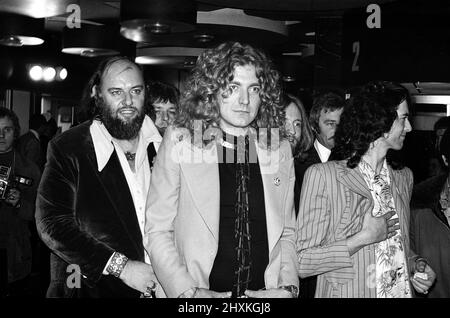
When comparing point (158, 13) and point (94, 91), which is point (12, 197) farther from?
point (158, 13)

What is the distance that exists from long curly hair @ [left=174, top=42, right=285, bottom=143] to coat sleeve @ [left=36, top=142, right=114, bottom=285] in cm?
57

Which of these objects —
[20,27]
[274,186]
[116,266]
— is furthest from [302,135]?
[20,27]

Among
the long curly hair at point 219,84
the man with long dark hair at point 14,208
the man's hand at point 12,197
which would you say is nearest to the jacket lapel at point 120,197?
the long curly hair at point 219,84

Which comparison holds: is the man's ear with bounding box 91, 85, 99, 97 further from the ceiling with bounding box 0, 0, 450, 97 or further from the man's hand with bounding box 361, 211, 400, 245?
the ceiling with bounding box 0, 0, 450, 97

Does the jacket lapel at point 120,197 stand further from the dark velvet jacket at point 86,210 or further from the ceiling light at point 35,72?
the ceiling light at point 35,72

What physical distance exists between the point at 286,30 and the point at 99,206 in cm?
886

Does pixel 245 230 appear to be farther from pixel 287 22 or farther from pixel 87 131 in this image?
pixel 287 22

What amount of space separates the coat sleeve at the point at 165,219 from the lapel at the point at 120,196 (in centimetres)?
39

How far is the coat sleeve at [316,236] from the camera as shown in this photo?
219cm

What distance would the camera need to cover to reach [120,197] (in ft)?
7.84

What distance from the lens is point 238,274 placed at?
196cm

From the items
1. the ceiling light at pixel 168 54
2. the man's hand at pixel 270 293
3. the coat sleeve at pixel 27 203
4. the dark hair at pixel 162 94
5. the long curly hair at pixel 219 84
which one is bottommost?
the man's hand at pixel 270 293

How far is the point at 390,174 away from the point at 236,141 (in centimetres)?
77
